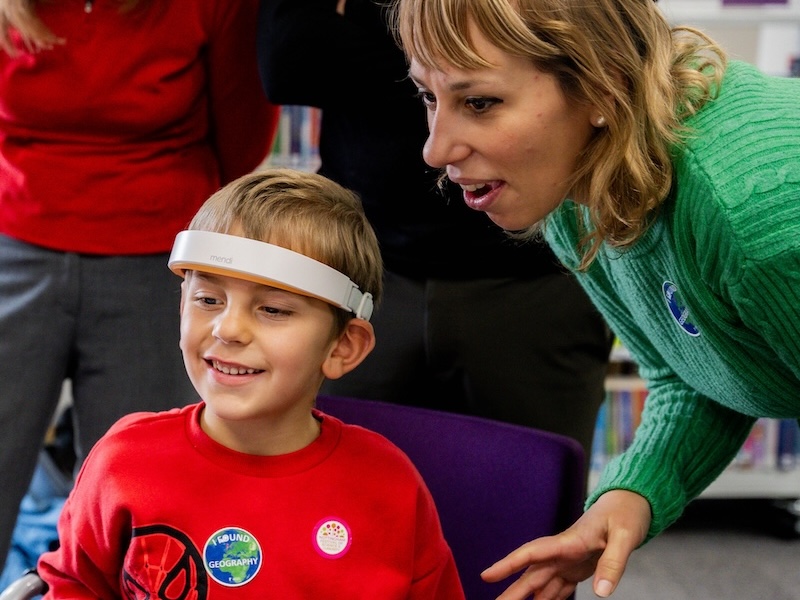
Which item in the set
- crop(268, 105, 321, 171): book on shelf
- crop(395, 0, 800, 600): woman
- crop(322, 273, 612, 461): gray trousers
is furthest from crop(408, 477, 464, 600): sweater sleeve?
crop(268, 105, 321, 171): book on shelf

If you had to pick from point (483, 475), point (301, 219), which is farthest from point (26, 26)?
point (483, 475)

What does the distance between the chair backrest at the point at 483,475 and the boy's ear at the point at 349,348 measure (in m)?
0.14

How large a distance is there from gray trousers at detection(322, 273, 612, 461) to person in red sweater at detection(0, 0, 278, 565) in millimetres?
340

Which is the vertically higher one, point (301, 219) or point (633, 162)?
point (633, 162)

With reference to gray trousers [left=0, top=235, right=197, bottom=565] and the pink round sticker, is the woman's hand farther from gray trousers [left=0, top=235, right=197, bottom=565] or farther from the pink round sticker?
gray trousers [left=0, top=235, right=197, bottom=565]

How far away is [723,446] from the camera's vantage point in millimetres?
1435

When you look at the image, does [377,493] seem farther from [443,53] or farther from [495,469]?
[443,53]

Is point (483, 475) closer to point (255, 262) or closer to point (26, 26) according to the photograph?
point (255, 262)

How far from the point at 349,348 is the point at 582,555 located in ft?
1.25

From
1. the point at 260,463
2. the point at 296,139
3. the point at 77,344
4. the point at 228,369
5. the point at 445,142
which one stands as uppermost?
the point at 445,142

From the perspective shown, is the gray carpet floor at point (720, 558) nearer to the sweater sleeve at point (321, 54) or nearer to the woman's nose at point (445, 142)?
the sweater sleeve at point (321, 54)

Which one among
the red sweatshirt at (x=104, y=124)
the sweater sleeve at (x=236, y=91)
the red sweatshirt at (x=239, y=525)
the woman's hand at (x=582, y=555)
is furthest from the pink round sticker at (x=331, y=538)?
the sweater sleeve at (x=236, y=91)

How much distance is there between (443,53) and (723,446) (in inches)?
27.6

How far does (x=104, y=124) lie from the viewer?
63.5 inches
